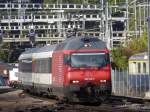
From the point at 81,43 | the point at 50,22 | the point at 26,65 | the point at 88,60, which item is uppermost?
the point at 50,22

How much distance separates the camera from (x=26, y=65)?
4369 centimetres

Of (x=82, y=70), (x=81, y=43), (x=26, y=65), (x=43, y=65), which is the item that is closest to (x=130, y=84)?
(x=26, y=65)

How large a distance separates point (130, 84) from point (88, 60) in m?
→ 14.6

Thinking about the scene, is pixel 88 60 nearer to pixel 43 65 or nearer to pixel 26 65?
pixel 43 65

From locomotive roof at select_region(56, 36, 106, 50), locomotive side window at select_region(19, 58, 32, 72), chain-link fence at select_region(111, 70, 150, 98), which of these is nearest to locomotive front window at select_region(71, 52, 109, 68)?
locomotive roof at select_region(56, 36, 106, 50)

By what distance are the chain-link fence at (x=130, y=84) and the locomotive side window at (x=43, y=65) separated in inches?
277

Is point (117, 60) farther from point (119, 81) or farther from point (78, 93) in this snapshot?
point (78, 93)

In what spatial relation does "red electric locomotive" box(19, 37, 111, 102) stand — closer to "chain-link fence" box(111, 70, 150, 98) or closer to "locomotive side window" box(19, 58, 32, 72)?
"chain-link fence" box(111, 70, 150, 98)

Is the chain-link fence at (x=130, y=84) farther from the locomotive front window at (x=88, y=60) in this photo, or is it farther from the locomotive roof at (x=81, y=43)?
the locomotive front window at (x=88, y=60)

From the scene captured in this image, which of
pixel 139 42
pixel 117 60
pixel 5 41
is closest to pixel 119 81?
pixel 117 60

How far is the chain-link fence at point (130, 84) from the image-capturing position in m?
41.0

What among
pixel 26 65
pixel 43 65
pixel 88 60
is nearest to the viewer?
pixel 88 60

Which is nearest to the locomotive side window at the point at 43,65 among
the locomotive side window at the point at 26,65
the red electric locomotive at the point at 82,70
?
the red electric locomotive at the point at 82,70

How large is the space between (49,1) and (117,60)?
32108 mm
